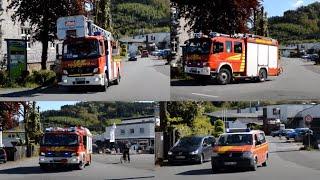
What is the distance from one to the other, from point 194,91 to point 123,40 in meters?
1.34

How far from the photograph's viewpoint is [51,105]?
7293 millimetres

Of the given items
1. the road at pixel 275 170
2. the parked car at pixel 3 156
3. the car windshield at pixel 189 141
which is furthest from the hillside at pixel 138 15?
the parked car at pixel 3 156

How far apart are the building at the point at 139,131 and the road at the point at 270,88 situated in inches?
36.1

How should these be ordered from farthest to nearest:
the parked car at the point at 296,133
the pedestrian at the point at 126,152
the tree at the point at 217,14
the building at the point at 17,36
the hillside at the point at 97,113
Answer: the parked car at the point at 296,133 < the pedestrian at the point at 126,152 < the hillside at the point at 97,113 < the building at the point at 17,36 < the tree at the point at 217,14

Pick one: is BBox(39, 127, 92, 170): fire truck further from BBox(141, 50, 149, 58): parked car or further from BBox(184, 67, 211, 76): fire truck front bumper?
BBox(184, 67, 211, 76): fire truck front bumper

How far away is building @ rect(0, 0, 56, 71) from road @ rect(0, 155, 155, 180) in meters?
1.52

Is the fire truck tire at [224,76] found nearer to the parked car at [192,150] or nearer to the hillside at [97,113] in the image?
the hillside at [97,113]

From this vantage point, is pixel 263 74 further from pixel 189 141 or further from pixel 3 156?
pixel 3 156

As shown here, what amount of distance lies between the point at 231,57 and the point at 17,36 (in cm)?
312

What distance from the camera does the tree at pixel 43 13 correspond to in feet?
22.3

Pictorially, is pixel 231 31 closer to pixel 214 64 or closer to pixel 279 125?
pixel 214 64

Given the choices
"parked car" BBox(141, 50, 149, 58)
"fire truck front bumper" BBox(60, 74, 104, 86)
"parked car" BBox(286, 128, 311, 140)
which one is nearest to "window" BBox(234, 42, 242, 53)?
"parked car" BBox(141, 50, 149, 58)

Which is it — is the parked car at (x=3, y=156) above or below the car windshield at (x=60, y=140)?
below

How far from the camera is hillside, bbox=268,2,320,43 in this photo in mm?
7180
